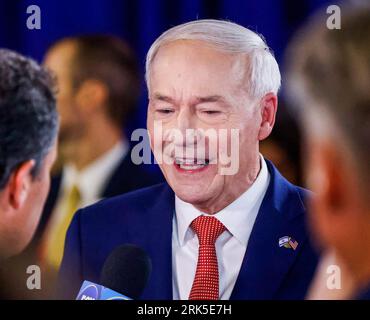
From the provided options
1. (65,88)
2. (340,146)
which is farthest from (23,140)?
(340,146)

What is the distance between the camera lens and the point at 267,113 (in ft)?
10.9

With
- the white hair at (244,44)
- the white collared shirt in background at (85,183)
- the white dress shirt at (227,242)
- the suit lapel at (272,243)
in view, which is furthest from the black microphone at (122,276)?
the white hair at (244,44)

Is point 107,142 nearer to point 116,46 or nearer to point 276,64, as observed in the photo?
point 116,46

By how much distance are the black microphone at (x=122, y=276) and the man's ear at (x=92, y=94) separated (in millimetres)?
561

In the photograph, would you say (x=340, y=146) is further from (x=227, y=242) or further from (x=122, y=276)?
(x=122, y=276)

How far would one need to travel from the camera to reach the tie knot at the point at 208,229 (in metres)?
3.38

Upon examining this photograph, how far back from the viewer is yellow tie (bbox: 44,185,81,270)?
136 inches

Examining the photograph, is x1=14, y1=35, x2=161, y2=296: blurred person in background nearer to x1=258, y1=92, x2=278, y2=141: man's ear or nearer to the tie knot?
the tie knot

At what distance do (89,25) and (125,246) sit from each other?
853mm

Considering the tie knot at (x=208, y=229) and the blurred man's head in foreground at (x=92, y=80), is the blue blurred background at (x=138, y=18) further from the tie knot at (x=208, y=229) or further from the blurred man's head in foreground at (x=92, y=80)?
the tie knot at (x=208, y=229)

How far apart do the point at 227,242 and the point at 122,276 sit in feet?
1.39

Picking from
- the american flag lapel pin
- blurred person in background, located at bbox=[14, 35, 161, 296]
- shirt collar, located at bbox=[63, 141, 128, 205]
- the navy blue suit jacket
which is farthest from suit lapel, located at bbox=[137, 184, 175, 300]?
the american flag lapel pin

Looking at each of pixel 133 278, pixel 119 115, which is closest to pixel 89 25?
pixel 119 115

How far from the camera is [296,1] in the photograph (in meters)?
3.36
